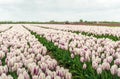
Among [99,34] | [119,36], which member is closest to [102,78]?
[119,36]

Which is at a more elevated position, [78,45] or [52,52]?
[78,45]

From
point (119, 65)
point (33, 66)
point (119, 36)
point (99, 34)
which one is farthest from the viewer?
point (99, 34)

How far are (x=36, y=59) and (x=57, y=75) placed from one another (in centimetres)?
243

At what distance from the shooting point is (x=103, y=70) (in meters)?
6.10

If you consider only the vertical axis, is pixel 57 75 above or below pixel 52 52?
above

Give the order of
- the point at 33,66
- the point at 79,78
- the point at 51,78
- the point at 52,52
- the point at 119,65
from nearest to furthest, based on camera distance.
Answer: the point at 51,78
the point at 33,66
the point at 119,65
the point at 79,78
the point at 52,52

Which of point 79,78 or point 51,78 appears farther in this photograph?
point 79,78

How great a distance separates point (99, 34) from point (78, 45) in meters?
10.2

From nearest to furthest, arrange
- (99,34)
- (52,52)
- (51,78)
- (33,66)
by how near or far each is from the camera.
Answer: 1. (51,78)
2. (33,66)
3. (52,52)
4. (99,34)

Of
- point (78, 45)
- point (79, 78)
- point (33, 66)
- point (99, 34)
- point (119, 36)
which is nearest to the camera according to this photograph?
point (33, 66)

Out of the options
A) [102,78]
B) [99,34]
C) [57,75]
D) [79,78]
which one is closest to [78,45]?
[79,78]

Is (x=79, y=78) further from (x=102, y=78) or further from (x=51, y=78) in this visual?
(x=51, y=78)

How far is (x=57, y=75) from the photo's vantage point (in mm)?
4918

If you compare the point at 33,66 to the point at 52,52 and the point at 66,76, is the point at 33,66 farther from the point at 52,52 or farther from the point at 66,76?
the point at 52,52
